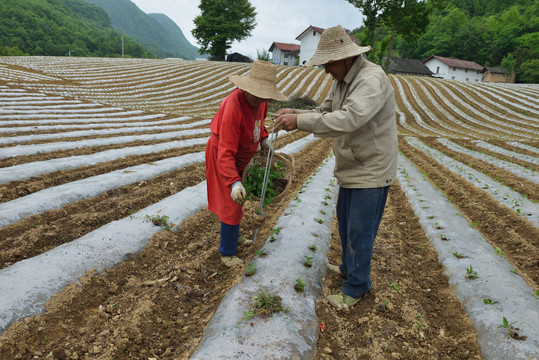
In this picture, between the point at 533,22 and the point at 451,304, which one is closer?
the point at 451,304

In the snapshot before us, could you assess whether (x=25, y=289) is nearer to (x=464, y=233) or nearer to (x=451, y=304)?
(x=451, y=304)

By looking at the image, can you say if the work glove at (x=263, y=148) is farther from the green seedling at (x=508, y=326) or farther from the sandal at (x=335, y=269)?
the green seedling at (x=508, y=326)

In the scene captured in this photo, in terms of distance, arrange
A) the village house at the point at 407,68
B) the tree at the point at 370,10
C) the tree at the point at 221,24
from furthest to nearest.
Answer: the village house at the point at 407,68, the tree at the point at 221,24, the tree at the point at 370,10

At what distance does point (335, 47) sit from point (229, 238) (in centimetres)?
206

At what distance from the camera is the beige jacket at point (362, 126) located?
221 cm

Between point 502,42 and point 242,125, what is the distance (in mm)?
76838

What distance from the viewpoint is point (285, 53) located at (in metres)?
62.4

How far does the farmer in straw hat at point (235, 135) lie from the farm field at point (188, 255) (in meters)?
0.73

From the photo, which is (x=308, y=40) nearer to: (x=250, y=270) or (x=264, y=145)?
(x=264, y=145)

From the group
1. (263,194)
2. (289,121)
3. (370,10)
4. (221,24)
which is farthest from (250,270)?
(221,24)

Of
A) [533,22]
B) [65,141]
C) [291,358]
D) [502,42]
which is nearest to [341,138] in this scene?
[291,358]

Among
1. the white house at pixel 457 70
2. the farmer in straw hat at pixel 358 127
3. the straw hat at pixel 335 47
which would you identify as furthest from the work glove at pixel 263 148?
the white house at pixel 457 70

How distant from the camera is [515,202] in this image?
5.52m

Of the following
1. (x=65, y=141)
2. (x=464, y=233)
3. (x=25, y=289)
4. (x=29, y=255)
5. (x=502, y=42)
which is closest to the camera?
(x=25, y=289)
